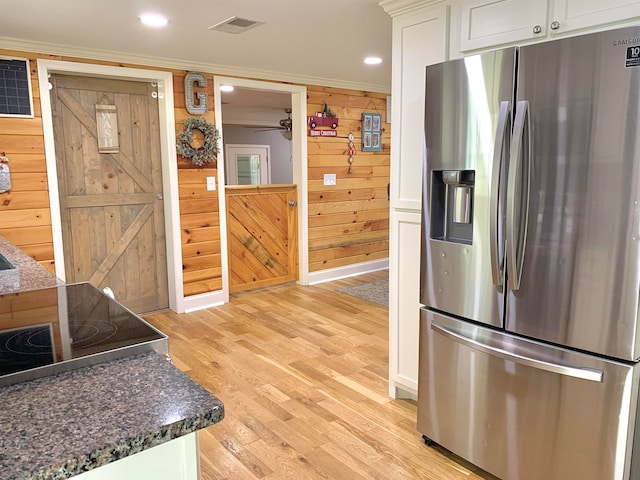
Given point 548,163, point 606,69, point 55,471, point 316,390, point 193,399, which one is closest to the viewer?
point 55,471

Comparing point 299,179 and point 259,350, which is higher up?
point 299,179

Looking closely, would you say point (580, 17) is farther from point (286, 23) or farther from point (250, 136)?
point (250, 136)

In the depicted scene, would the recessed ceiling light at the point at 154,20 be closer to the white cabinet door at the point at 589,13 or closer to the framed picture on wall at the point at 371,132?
the white cabinet door at the point at 589,13

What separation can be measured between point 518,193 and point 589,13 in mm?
693

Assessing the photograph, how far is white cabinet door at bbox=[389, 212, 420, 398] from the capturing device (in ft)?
8.18

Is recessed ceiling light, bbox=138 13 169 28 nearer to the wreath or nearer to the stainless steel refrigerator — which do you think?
the wreath

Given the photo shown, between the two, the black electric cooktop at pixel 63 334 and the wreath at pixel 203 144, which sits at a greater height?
the wreath at pixel 203 144

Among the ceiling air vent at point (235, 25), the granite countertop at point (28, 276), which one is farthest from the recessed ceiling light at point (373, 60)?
the granite countertop at point (28, 276)

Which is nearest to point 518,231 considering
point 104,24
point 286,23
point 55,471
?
point 55,471

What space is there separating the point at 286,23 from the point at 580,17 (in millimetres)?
1703

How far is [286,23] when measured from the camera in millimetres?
2934

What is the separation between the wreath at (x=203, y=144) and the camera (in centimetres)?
408

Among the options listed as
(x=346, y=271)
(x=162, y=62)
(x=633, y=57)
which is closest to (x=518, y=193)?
(x=633, y=57)

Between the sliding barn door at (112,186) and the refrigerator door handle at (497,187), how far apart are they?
3.21m
